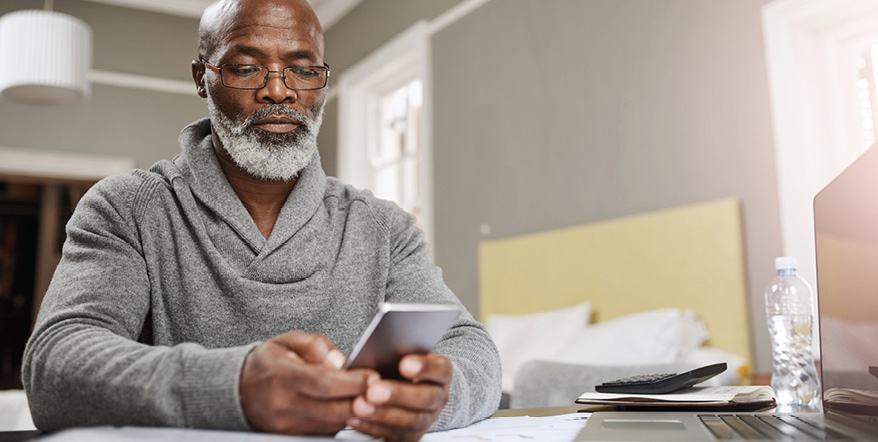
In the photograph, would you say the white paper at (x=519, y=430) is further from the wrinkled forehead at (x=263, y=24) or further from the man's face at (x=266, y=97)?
the wrinkled forehead at (x=263, y=24)

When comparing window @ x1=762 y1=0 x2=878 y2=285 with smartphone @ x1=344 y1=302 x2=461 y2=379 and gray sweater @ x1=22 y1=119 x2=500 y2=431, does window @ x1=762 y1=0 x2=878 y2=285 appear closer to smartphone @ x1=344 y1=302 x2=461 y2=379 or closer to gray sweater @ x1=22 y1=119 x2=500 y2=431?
gray sweater @ x1=22 y1=119 x2=500 y2=431

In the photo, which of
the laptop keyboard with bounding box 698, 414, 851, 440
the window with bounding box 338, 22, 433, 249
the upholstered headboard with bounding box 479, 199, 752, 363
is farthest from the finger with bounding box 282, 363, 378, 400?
the window with bounding box 338, 22, 433, 249

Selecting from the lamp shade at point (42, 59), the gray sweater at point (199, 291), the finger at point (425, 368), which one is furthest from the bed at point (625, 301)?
the lamp shade at point (42, 59)

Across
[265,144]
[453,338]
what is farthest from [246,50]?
[453,338]

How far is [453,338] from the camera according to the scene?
966 mm

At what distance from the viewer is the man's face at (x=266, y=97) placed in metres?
1.08

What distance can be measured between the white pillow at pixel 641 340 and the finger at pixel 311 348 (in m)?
1.53

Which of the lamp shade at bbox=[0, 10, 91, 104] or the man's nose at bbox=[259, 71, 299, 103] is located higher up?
the lamp shade at bbox=[0, 10, 91, 104]

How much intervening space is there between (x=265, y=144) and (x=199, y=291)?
246 mm

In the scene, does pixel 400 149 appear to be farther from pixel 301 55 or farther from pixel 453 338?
pixel 453 338

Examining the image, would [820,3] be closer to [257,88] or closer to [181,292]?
[257,88]

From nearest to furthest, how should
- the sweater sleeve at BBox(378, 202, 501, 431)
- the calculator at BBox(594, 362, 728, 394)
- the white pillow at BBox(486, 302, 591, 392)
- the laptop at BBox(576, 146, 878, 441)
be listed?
the laptop at BBox(576, 146, 878, 441)
the sweater sleeve at BBox(378, 202, 501, 431)
the calculator at BBox(594, 362, 728, 394)
the white pillow at BBox(486, 302, 591, 392)

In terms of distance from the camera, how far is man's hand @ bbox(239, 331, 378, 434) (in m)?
0.57

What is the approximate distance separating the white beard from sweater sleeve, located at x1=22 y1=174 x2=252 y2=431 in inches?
7.1
